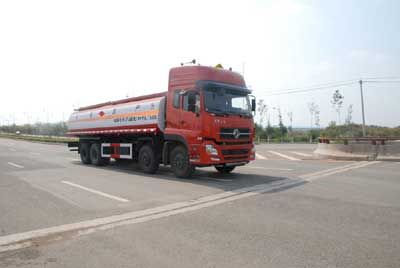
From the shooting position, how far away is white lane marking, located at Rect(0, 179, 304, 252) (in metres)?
4.81

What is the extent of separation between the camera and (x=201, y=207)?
6801 mm

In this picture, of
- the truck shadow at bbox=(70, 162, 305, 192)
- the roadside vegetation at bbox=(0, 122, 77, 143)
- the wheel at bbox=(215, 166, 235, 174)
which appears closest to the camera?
the truck shadow at bbox=(70, 162, 305, 192)

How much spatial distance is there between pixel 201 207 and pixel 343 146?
12773mm

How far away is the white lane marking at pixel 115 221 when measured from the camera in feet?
15.8

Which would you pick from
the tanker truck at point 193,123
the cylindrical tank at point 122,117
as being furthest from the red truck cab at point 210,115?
the cylindrical tank at point 122,117

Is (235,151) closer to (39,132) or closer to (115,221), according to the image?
(115,221)

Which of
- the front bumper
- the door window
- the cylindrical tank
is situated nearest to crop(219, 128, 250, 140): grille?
the front bumper

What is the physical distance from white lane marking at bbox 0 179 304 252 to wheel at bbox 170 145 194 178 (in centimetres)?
250

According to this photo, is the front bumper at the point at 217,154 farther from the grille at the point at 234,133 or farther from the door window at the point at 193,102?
the door window at the point at 193,102

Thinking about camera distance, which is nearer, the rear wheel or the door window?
the door window

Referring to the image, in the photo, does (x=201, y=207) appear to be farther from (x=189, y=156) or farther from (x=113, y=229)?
(x=189, y=156)

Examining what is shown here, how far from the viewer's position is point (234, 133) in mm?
10500

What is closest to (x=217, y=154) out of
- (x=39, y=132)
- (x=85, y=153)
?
(x=85, y=153)

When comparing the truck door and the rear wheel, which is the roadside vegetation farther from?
the truck door
